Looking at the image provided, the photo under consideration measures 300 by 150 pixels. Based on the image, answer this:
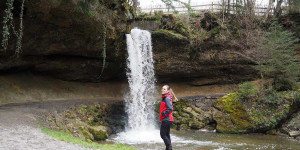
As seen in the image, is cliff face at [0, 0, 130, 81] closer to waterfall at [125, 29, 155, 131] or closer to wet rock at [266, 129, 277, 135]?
waterfall at [125, 29, 155, 131]

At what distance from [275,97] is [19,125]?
42.1ft

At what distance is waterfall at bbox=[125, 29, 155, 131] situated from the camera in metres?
15.7

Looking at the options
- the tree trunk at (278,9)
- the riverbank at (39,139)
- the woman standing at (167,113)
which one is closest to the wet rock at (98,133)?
the riverbank at (39,139)

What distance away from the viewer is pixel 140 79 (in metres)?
17.1

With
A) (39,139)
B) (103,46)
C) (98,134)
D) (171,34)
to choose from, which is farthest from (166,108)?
(171,34)

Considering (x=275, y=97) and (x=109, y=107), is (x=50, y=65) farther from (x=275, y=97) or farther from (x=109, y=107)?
(x=275, y=97)

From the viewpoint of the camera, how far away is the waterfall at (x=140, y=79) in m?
15.7

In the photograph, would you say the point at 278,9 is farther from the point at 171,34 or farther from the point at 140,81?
the point at 140,81

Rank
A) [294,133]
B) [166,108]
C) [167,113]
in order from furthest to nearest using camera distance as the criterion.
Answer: [294,133]
[166,108]
[167,113]

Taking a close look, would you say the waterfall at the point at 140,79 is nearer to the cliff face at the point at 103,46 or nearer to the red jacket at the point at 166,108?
the cliff face at the point at 103,46

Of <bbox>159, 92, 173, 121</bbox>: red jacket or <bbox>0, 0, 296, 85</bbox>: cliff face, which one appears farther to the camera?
<bbox>0, 0, 296, 85</bbox>: cliff face

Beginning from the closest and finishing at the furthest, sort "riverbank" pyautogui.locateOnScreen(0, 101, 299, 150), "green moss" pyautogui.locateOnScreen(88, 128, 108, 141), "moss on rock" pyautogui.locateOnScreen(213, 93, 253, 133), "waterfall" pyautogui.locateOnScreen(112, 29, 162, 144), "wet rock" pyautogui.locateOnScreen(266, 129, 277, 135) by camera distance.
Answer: "riverbank" pyautogui.locateOnScreen(0, 101, 299, 150) → "green moss" pyautogui.locateOnScreen(88, 128, 108, 141) → "wet rock" pyautogui.locateOnScreen(266, 129, 277, 135) → "moss on rock" pyautogui.locateOnScreen(213, 93, 253, 133) → "waterfall" pyautogui.locateOnScreen(112, 29, 162, 144)

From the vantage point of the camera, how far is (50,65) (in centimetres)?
1555

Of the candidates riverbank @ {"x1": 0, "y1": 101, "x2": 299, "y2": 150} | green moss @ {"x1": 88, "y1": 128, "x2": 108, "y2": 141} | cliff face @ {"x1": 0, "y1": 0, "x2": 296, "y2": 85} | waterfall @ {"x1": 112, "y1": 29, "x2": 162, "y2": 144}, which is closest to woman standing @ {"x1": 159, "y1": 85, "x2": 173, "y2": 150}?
riverbank @ {"x1": 0, "y1": 101, "x2": 299, "y2": 150}
